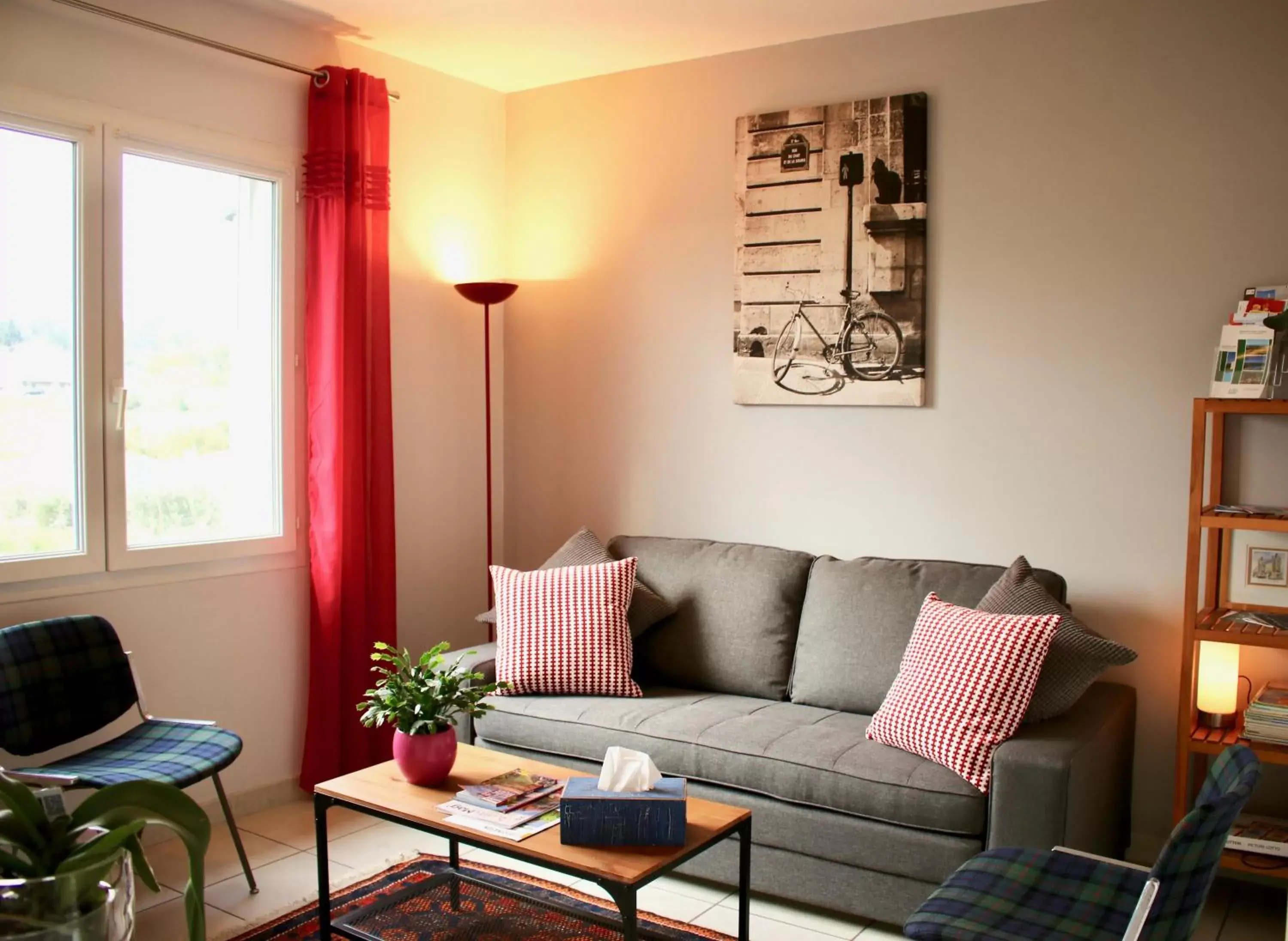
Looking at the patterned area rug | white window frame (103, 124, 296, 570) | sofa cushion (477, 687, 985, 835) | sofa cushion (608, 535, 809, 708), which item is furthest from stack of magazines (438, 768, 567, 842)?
white window frame (103, 124, 296, 570)

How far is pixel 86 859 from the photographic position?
91 centimetres

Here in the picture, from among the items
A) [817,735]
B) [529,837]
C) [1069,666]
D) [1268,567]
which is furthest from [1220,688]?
[529,837]

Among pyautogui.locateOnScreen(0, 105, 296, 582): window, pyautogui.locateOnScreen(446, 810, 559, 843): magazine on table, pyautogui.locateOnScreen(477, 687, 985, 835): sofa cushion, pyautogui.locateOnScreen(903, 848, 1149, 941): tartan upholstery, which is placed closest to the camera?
pyautogui.locateOnScreen(903, 848, 1149, 941): tartan upholstery

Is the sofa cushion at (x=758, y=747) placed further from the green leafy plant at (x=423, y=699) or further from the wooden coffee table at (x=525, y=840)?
the green leafy plant at (x=423, y=699)

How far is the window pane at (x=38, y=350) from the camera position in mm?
3109

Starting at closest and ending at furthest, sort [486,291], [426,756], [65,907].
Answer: [65,907] → [426,756] → [486,291]

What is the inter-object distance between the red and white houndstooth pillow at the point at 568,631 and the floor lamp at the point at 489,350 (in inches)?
18.2

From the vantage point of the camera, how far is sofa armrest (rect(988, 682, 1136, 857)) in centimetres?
261

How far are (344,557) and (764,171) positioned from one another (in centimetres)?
198

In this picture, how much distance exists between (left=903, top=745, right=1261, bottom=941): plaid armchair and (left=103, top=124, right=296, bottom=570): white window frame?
246 centimetres

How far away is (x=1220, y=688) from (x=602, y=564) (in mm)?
1865

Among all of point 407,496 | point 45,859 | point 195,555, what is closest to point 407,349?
point 407,496

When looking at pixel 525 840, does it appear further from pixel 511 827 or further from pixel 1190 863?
pixel 1190 863

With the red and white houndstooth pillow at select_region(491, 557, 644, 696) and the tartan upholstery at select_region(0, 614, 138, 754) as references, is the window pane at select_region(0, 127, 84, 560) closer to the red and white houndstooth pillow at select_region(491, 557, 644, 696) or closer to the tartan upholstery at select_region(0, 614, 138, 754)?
the tartan upholstery at select_region(0, 614, 138, 754)
